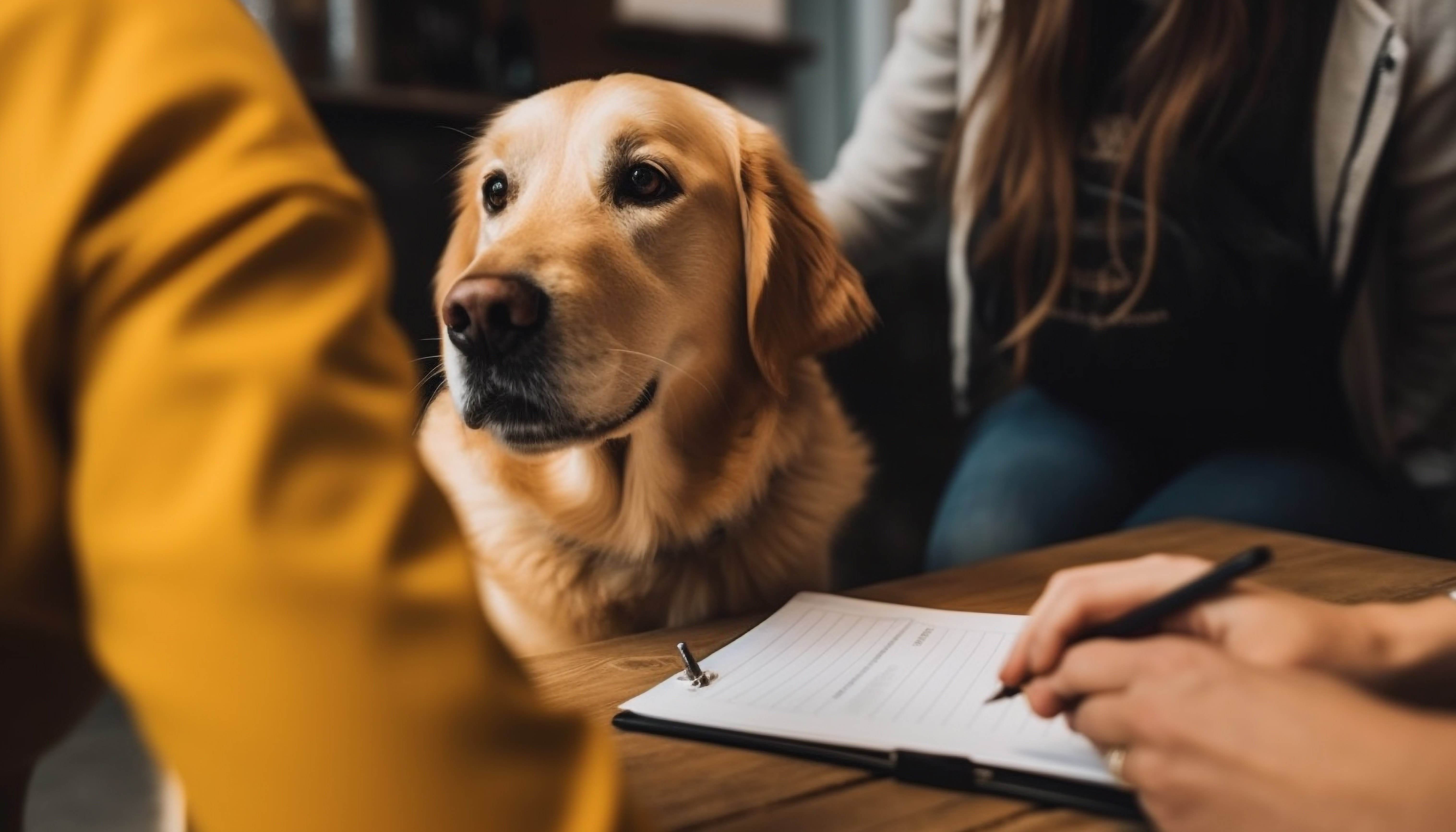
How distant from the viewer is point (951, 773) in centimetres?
52

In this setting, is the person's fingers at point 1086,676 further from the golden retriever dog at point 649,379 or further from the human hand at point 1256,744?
the golden retriever dog at point 649,379

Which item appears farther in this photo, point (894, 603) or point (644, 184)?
point (644, 184)

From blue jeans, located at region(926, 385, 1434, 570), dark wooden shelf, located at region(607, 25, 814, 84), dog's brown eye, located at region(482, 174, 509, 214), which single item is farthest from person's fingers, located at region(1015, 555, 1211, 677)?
dark wooden shelf, located at region(607, 25, 814, 84)

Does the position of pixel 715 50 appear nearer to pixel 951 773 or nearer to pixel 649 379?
pixel 649 379

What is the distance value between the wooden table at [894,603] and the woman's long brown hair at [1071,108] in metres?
0.41

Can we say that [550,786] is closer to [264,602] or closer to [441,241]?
[264,602]

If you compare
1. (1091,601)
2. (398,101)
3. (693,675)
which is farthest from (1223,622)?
(398,101)

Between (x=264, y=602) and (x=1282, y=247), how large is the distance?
1373mm

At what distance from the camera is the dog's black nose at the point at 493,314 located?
2.70 ft

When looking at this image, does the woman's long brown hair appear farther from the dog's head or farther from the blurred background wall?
the dog's head

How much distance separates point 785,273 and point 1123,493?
676mm

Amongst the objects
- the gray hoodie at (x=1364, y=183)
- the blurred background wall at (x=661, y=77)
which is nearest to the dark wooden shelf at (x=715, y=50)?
the blurred background wall at (x=661, y=77)

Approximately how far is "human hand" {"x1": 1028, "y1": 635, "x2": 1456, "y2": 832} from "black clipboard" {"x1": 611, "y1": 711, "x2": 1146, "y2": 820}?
3cm

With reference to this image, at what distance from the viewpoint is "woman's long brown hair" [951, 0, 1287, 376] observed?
4.24 ft
